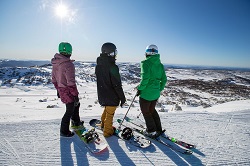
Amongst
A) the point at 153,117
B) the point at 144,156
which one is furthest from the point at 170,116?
the point at 144,156

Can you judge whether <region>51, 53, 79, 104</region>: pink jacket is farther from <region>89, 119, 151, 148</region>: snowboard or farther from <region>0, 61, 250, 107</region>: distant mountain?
<region>0, 61, 250, 107</region>: distant mountain

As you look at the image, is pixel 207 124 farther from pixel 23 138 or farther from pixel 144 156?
pixel 23 138

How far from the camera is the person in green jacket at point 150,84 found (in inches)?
158

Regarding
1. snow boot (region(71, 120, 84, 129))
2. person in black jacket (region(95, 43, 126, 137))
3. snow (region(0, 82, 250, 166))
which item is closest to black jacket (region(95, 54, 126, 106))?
person in black jacket (region(95, 43, 126, 137))

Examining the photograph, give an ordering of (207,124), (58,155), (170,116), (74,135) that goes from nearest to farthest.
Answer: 1. (58,155)
2. (74,135)
3. (207,124)
4. (170,116)

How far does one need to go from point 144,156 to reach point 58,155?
5.29 ft

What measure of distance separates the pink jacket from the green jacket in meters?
1.49

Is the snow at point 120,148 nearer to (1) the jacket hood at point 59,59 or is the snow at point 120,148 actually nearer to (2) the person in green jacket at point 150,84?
(2) the person in green jacket at point 150,84

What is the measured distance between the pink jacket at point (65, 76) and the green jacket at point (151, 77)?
1.49 metres

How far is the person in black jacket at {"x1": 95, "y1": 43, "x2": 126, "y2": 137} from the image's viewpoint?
13.1ft

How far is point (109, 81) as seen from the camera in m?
4.07

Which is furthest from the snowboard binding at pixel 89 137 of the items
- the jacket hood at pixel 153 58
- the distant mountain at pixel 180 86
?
the distant mountain at pixel 180 86

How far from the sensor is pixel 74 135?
4227mm

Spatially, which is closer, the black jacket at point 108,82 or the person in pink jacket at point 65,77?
the person in pink jacket at point 65,77
